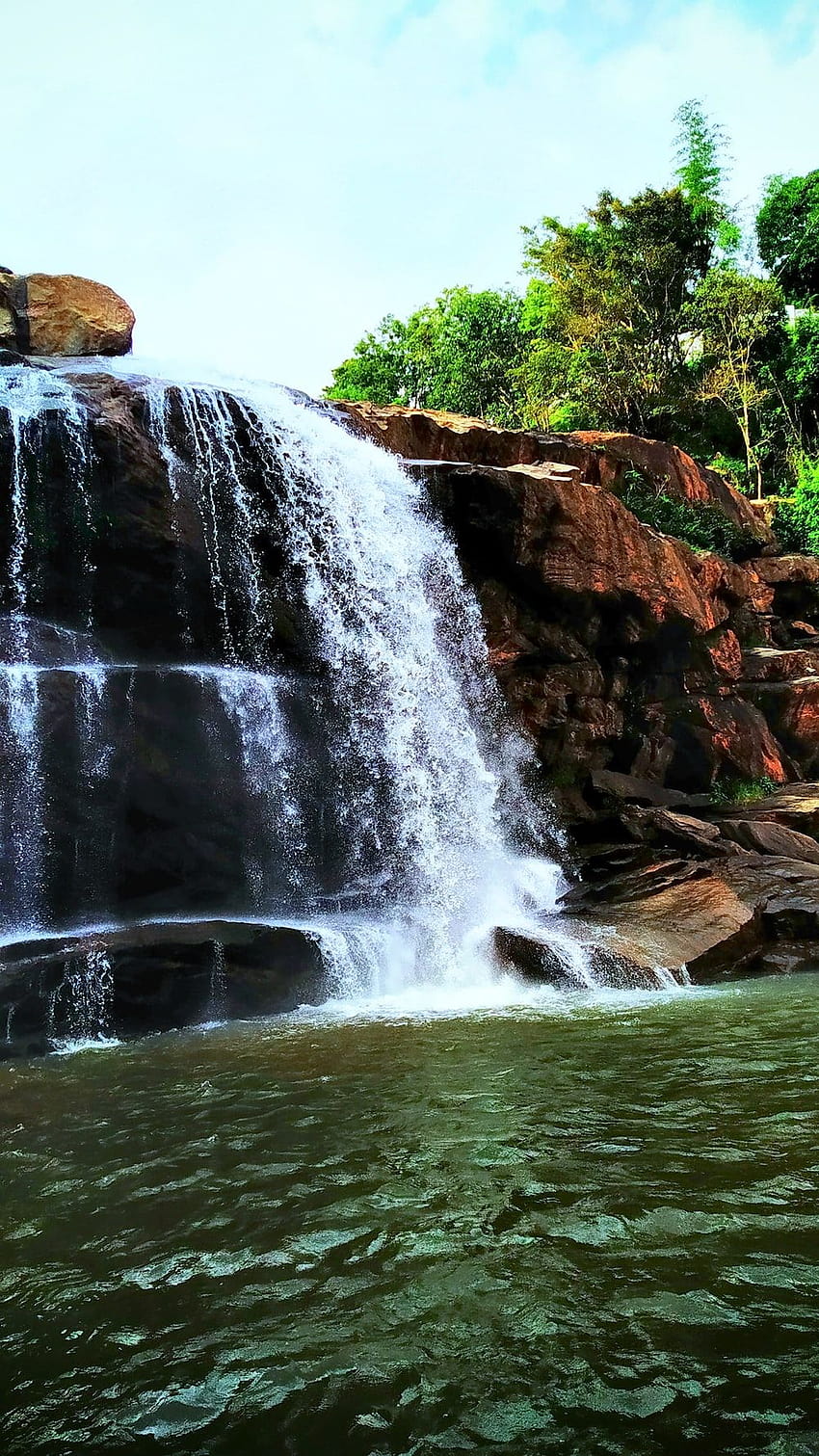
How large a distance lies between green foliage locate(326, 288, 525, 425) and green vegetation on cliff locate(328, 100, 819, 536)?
3455 mm

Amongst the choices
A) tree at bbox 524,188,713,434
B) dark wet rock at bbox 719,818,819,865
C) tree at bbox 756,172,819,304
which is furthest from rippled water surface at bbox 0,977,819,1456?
tree at bbox 756,172,819,304

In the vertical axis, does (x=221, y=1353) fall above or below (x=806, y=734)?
below

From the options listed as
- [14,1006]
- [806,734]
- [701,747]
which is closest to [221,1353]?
[14,1006]

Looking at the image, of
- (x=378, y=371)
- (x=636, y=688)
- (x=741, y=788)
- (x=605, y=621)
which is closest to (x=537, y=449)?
(x=605, y=621)

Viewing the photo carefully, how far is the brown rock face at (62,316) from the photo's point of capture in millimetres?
18469

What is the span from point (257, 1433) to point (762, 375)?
32997 mm

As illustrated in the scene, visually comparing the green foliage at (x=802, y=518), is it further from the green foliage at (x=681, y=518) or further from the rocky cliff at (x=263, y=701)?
the rocky cliff at (x=263, y=701)

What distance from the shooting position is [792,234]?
1243 inches

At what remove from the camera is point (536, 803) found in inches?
640

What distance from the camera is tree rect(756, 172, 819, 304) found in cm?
3111

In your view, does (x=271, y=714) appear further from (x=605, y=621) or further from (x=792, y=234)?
(x=792, y=234)

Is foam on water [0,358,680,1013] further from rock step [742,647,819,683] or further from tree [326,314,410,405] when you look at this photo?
tree [326,314,410,405]

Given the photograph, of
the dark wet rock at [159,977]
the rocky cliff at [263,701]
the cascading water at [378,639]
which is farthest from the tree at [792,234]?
the dark wet rock at [159,977]

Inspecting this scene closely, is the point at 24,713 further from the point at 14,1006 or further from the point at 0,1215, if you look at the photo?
the point at 0,1215
